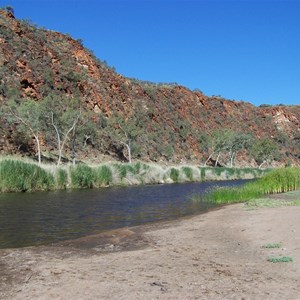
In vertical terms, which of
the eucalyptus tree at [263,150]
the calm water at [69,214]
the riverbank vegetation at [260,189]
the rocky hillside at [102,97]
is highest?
the rocky hillside at [102,97]

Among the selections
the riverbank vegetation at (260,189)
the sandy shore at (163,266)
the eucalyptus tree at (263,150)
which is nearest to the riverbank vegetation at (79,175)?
the riverbank vegetation at (260,189)

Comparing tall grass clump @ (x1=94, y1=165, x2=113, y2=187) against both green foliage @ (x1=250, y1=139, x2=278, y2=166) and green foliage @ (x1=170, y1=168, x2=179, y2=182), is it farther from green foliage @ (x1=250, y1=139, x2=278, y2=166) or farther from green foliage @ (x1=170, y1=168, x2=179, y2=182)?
green foliage @ (x1=250, y1=139, x2=278, y2=166)

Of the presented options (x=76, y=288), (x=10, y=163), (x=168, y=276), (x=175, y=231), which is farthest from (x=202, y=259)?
(x=10, y=163)

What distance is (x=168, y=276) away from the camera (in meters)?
6.58

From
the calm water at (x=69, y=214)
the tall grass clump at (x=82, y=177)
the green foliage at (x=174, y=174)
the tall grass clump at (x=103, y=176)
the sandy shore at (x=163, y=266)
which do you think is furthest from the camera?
the green foliage at (x=174, y=174)

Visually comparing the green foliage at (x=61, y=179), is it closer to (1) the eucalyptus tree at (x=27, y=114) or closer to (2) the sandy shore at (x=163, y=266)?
(1) the eucalyptus tree at (x=27, y=114)

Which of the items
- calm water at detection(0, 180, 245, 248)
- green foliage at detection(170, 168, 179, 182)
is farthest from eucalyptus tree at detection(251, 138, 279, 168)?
calm water at detection(0, 180, 245, 248)

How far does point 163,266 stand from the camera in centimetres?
728

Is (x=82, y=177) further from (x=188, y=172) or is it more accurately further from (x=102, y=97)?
(x=102, y=97)

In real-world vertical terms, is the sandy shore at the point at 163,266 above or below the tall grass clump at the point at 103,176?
below

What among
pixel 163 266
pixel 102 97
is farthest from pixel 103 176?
pixel 102 97

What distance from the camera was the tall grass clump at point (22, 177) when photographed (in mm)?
23141

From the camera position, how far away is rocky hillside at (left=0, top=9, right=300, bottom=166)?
49472 mm

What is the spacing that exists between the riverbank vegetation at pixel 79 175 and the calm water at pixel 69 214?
71.1 inches
